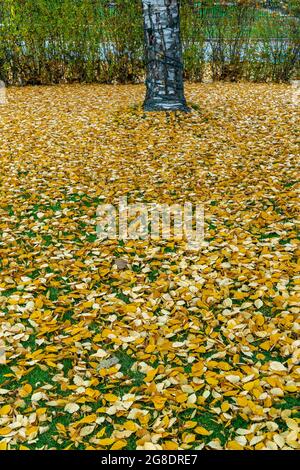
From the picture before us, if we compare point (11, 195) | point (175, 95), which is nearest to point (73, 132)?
point (175, 95)

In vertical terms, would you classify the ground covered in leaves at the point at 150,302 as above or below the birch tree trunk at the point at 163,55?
below

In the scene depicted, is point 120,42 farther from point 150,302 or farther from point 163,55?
point 150,302

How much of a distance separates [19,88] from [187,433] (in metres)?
10.5

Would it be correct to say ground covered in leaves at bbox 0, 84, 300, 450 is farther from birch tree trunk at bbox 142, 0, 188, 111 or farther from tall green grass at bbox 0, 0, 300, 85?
tall green grass at bbox 0, 0, 300, 85

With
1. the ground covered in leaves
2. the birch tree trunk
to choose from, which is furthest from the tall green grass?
the ground covered in leaves

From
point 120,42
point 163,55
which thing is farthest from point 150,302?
point 120,42

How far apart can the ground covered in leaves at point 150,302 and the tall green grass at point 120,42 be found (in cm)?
507

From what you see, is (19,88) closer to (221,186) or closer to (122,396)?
(221,186)

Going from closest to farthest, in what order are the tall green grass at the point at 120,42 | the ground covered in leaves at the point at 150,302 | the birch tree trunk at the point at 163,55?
the ground covered in leaves at the point at 150,302 → the birch tree trunk at the point at 163,55 → the tall green grass at the point at 120,42

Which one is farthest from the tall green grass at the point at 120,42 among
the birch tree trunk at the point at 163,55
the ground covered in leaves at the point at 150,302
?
the ground covered in leaves at the point at 150,302

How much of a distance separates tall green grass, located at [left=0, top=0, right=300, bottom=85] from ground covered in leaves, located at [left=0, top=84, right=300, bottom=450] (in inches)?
200

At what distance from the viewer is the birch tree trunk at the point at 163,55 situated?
7.54 meters

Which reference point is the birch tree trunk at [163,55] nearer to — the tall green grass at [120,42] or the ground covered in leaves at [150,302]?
the ground covered in leaves at [150,302]

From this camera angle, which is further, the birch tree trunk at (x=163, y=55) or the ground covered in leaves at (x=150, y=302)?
the birch tree trunk at (x=163, y=55)
